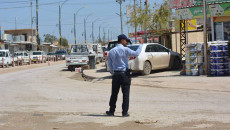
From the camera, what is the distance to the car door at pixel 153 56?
58.7 ft

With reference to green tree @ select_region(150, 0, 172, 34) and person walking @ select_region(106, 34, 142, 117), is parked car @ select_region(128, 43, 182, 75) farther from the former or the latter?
green tree @ select_region(150, 0, 172, 34)

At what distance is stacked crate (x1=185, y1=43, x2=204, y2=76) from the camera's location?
639 inches

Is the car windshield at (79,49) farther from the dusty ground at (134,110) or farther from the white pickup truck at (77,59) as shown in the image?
the dusty ground at (134,110)

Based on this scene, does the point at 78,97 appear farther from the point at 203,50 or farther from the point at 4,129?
the point at 203,50

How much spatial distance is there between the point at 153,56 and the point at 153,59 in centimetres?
16

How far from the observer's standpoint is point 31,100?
36.1ft

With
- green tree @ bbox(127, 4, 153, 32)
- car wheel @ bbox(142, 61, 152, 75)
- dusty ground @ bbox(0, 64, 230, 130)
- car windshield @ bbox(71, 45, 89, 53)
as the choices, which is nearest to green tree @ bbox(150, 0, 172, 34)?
green tree @ bbox(127, 4, 153, 32)

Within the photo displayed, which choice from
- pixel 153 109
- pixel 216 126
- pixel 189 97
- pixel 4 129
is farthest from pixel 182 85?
pixel 4 129

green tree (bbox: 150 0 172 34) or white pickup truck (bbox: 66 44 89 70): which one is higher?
green tree (bbox: 150 0 172 34)

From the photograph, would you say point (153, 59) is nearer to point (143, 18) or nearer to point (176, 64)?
point (176, 64)

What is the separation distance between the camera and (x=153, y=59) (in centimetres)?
1812

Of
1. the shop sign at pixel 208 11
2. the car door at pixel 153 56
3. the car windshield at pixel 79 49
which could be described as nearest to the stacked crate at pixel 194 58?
the car door at pixel 153 56

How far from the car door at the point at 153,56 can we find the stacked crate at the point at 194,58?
2.15 metres

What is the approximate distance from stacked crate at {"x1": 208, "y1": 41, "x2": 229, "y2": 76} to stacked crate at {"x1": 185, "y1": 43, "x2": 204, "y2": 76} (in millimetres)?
651
